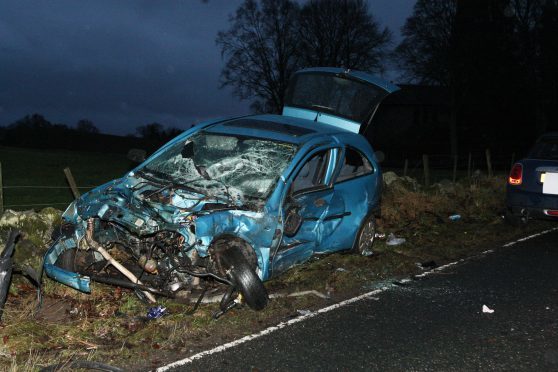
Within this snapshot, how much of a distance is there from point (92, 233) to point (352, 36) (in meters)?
43.8

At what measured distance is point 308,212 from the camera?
257 inches

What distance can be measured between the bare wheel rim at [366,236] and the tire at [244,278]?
2466 mm

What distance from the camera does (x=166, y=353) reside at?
484 cm

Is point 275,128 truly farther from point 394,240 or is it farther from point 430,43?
point 430,43

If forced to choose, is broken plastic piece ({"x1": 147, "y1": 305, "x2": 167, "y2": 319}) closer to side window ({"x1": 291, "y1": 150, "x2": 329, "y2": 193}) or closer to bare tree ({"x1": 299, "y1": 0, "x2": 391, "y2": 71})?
side window ({"x1": 291, "y1": 150, "x2": 329, "y2": 193})

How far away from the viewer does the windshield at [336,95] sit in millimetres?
8617

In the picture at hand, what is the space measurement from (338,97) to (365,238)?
2075mm

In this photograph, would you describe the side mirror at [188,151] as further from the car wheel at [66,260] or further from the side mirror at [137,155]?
the car wheel at [66,260]

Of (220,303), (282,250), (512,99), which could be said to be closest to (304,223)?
(282,250)

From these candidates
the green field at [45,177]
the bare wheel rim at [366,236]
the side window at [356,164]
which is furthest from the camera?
the green field at [45,177]

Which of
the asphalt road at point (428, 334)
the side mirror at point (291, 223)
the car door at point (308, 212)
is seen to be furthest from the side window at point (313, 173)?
the asphalt road at point (428, 334)

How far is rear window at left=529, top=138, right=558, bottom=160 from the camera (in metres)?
9.38

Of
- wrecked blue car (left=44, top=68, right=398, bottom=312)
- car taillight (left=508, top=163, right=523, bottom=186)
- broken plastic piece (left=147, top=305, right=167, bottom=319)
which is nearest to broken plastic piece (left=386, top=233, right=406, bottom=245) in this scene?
wrecked blue car (left=44, top=68, right=398, bottom=312)

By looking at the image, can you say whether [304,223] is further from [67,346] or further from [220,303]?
[67,346]
